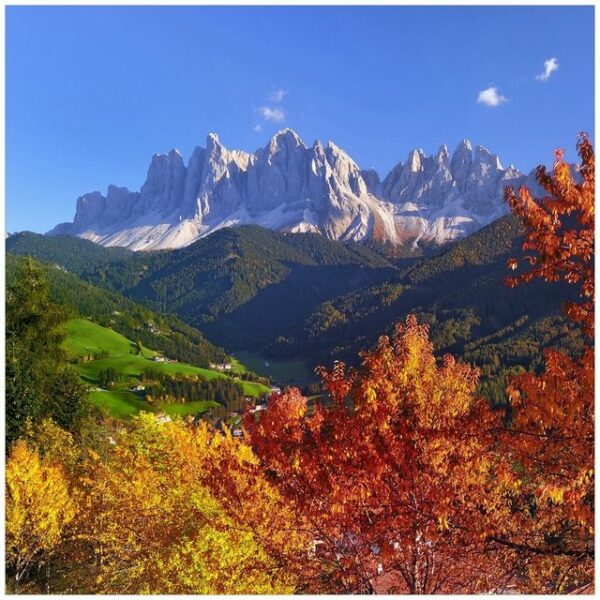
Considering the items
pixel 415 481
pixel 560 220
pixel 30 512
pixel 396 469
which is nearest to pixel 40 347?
pixel 30 512

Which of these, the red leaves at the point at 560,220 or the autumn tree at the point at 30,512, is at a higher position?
the red leaves at the point at 560,220

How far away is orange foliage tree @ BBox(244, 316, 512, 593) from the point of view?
476 inches

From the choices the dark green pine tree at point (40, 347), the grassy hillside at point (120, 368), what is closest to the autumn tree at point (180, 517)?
the dark green pine tree at point (40, 347)

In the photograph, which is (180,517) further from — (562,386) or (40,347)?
(40,347)

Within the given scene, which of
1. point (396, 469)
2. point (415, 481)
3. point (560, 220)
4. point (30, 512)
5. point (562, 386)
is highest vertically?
point (560, 220)

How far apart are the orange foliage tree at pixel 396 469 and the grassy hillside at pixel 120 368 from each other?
111 meters

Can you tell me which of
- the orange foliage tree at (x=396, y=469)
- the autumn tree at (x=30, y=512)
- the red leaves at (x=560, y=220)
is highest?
the red leaves at (x=560, y=220)

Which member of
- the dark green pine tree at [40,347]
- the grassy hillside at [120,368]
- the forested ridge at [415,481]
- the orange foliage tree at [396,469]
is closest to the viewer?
the forested ridge at [415,481]

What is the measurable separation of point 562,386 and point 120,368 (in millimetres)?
157112

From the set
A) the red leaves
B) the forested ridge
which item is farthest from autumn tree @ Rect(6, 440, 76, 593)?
the red leaves

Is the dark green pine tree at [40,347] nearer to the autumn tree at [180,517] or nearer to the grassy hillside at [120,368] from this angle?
the autumn tree at [180,517]

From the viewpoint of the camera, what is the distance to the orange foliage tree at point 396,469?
12102 mm

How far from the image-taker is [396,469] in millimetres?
12211

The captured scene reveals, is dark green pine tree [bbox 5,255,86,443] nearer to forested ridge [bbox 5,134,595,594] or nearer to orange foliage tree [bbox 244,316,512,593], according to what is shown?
forested ridge [bbox 5,134,595,594]
